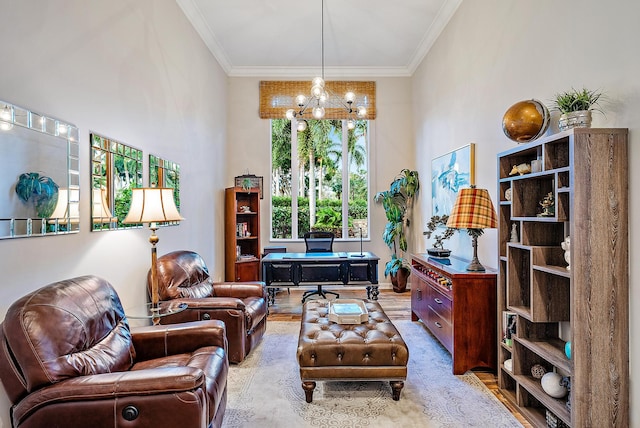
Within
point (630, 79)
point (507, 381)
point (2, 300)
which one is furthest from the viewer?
point (507, 381)

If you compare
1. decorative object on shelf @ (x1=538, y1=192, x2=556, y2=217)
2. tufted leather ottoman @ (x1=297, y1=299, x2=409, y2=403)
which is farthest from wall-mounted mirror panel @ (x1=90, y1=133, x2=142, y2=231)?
decorative object on shelf @ (x1=538, y1=192, x2=556, y2=217)

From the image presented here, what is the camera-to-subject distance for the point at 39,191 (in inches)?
78.8

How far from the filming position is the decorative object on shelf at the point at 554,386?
2.21m

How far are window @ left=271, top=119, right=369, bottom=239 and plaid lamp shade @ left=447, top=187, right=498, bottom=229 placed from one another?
3527 millimetres

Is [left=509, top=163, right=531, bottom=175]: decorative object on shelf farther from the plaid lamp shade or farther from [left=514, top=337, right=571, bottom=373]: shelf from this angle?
[left=514, top=337, right=571, bottom=373]: shelf

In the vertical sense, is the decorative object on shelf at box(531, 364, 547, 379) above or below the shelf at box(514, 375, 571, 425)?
above

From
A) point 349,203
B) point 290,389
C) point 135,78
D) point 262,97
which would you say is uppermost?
point 262,97

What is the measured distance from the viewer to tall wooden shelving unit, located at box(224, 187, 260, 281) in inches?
220

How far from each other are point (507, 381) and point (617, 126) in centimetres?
191

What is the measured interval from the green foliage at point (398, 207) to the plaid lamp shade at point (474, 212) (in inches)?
112

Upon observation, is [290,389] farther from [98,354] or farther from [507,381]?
[507,381]

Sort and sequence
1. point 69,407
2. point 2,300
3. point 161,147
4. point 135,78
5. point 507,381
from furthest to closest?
point 161,147 → point 135,78 → point 507,381 → point 2,300 → point 69,407

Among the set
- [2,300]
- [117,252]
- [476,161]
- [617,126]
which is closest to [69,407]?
[2,300]

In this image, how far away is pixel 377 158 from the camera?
6.50m
